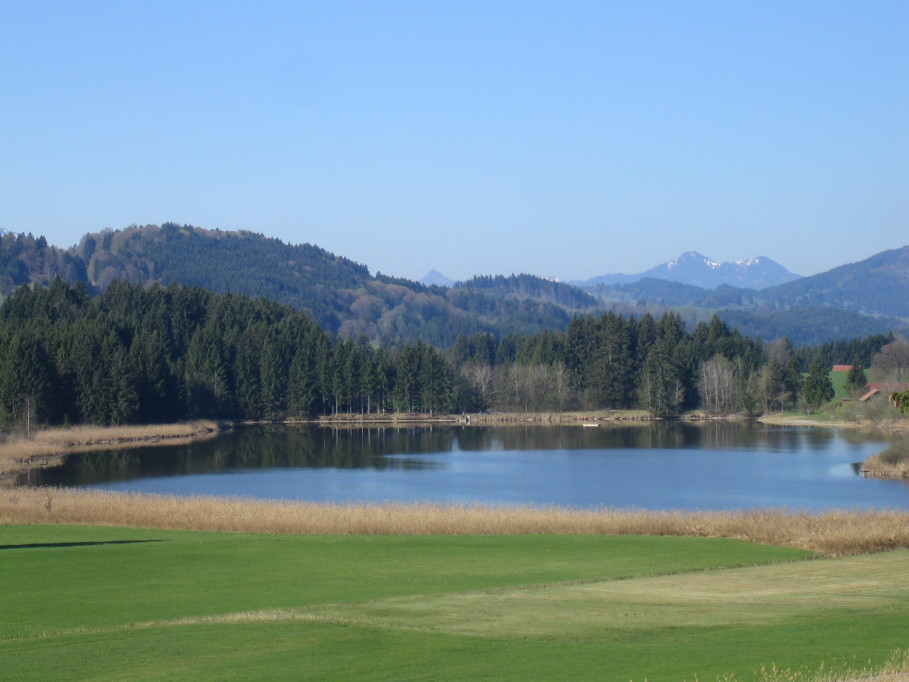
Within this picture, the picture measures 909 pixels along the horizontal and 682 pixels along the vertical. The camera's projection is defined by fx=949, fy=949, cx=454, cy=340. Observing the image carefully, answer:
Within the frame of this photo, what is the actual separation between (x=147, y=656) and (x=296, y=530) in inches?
686

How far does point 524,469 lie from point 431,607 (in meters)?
40.0

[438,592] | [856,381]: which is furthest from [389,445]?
[856,381]

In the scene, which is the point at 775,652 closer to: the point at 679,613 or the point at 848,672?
the point at 848,672

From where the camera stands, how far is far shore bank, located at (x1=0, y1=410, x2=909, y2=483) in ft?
187

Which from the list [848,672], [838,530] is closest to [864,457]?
[838,530]

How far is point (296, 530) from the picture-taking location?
31125mm

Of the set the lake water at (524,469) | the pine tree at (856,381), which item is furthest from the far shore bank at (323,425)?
the pine tree at (856,381)

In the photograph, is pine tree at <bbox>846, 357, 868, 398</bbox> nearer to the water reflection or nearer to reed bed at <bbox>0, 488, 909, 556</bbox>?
the water reflection

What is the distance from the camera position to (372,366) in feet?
356

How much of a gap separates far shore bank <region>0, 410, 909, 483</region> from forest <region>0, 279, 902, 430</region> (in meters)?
2.20

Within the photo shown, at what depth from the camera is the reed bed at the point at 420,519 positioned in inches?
1155

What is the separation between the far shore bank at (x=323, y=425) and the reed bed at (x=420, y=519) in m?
17.6

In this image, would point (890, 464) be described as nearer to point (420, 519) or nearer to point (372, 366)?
point (420, 519)

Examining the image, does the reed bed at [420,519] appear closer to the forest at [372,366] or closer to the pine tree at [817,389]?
the forest at [372,366]
